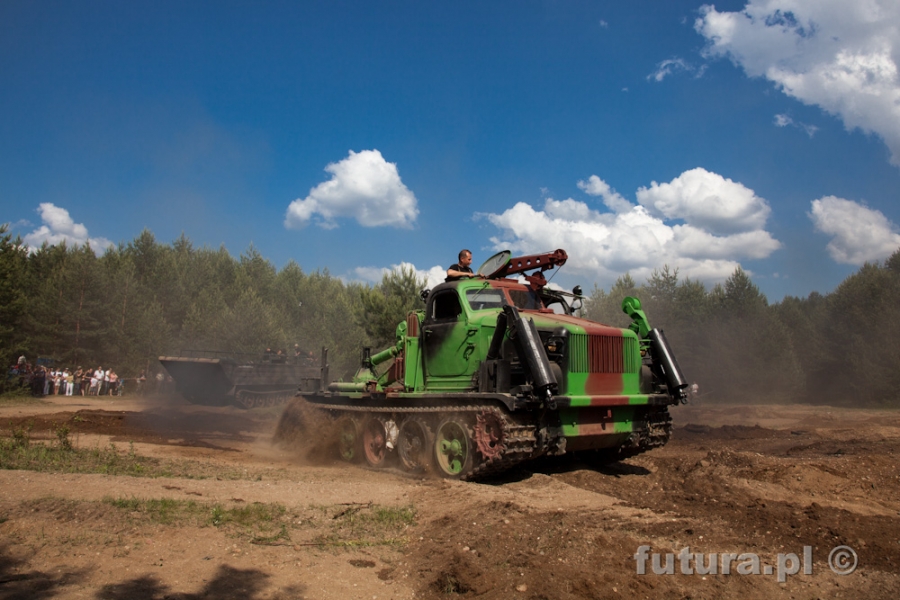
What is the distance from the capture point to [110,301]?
1362 inches

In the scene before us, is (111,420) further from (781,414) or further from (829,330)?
(829,330)

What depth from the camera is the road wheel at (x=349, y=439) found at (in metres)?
11.1

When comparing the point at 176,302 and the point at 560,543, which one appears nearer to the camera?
the point at 560,543

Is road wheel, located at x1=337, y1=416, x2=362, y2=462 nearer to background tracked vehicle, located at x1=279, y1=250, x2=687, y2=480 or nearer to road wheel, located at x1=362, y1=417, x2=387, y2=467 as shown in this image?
background tracked vehicle, located at x1=279, y1=250, x2=687, y2=480

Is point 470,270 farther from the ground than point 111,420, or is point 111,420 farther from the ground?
point 470,270

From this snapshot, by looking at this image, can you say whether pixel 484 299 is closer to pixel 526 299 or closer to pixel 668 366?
pixel 526 299

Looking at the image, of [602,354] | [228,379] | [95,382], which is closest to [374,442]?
[602,354]

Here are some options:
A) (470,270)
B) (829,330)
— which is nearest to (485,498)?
(470,270)

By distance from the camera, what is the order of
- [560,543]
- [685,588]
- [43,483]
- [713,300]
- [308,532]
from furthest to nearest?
[713,300] < [43,483] < [308,532] < [560,543] < [685,588]

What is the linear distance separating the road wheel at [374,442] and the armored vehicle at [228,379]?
37.8 ft

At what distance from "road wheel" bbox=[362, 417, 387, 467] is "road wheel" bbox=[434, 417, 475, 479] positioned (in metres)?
1.61

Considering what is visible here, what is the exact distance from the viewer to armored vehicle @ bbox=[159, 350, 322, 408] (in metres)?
23.1

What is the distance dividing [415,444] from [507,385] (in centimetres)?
217

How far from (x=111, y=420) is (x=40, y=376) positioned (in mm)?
14410
